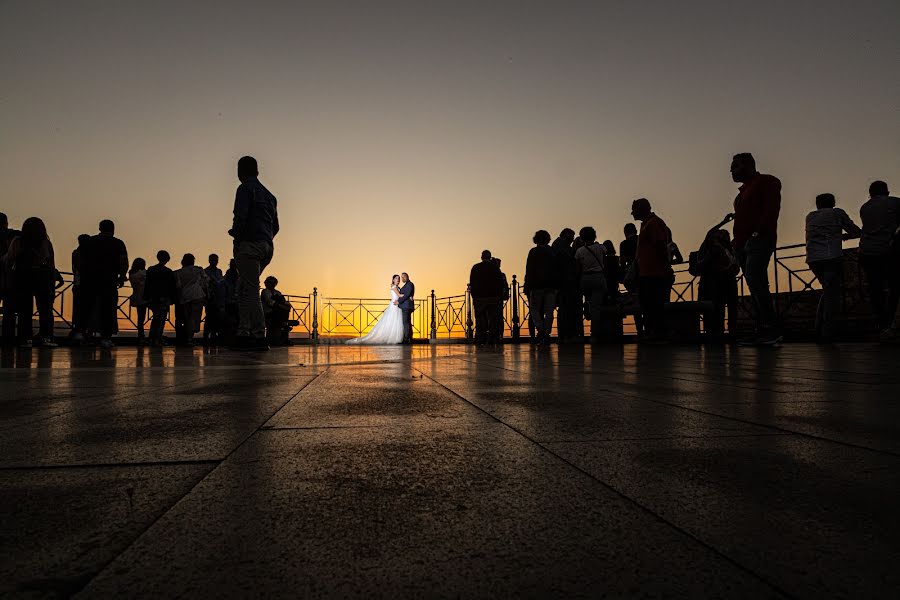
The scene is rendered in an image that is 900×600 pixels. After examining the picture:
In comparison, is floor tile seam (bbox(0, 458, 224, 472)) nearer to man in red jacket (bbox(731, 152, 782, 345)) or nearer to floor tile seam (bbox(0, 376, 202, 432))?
floor tile seam (bbox(0, 376, 202, 432))

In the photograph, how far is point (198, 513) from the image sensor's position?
69 centimetres

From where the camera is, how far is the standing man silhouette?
227 inches

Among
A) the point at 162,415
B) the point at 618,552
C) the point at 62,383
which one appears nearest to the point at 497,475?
the point at 618,552

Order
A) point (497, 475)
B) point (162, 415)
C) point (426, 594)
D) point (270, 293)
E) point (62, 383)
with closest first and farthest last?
point (426, 594) → point (497, 475) → point (162, 415) → point (62, 383) → point (270, 293)

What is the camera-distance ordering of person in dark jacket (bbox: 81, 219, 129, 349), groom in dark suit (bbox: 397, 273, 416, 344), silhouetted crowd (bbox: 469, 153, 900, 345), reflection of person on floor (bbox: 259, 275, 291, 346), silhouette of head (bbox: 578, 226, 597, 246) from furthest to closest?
groom in dark suit (bbox: 397, 273, 416, 344)
reflection of person on floor (bbox: 259, 275, 291, 346)
silhouette of head (bbox: 578, 226, 597, 246)
person in dark jacket (bbox: 81, 219, 129, 349)
silhouetted crowd (bbox: 469, 153, 900, 345)

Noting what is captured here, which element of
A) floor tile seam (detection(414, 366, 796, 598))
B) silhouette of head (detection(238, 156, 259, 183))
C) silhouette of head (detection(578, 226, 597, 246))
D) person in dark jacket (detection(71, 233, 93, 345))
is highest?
silhouette of head (detection(238, 156, 259, 183))

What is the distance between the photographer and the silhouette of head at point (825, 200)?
6203 mm

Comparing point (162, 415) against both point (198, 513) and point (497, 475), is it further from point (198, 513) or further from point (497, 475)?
point (497, 475)

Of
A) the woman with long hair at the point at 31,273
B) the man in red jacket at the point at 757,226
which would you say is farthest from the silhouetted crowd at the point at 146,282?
the man in red jacket at the point at 757,226

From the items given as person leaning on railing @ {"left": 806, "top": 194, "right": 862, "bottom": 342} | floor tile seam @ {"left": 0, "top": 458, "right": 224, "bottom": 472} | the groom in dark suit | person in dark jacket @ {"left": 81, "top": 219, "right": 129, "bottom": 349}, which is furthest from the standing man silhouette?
the groom in dark suit

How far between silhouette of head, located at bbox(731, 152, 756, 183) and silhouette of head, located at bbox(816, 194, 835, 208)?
151cm

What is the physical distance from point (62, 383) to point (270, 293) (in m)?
8.94

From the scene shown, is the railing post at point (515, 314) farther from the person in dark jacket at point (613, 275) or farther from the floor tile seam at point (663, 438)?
the floor tile seam at point (663, 438)

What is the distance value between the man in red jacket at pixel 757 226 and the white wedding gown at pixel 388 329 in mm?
10709
